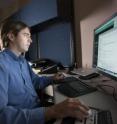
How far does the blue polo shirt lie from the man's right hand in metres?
0.04

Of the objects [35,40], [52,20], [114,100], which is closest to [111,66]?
[114,100]

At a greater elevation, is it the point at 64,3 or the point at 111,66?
the point at 64,3

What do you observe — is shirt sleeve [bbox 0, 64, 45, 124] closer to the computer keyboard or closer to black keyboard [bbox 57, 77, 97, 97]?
the computer keyboard

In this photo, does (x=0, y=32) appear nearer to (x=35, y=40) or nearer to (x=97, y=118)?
(x=97, y=118)

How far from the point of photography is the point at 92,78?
5.91ft

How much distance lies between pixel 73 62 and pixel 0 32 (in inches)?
43.0

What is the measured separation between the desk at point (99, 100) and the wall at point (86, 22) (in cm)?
96

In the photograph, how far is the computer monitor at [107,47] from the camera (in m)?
1.19

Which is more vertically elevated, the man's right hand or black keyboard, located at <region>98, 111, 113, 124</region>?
the man's right hand

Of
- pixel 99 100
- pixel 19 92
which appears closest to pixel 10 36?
pixel 19 92

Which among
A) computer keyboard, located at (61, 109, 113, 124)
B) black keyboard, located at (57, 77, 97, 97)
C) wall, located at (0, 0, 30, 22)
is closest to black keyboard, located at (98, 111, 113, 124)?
computer keyboard, located at (61, 109, 113, 124)

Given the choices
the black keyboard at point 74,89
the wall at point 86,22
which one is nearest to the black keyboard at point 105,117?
the black keyboard at point 74,89

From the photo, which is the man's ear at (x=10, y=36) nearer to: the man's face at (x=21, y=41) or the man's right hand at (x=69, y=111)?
the man's face at (x=21, y=41)

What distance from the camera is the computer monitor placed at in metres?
1.19
